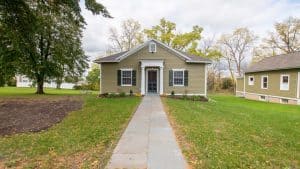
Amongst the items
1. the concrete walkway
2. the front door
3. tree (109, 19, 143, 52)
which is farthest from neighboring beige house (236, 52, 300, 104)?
tree (109, 19, 143, 52)

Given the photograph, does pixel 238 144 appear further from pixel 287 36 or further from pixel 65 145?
pixel 287 36

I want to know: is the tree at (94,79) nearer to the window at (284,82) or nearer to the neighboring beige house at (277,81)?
the neighboring beige house at (277,81)

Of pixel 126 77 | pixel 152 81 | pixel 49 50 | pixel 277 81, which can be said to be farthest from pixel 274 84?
pixel 49 50

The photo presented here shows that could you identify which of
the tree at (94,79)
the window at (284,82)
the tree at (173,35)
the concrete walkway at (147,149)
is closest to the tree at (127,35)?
the tree at (173,35)

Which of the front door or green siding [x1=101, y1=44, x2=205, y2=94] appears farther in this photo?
the front door

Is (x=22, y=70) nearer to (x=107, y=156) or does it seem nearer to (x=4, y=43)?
(x=4, y=43)

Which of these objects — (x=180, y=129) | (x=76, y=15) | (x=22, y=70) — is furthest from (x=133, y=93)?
(x=180, y=129)

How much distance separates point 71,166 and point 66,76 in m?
22.2

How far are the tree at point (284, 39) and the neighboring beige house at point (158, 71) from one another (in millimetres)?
24370

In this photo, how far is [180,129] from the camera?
7688 millimetres

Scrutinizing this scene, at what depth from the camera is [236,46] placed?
42719mm

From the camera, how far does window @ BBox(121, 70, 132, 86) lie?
1993 cm

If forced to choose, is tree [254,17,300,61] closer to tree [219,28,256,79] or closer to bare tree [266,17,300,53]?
Result: bare tree [266,17,300,53]

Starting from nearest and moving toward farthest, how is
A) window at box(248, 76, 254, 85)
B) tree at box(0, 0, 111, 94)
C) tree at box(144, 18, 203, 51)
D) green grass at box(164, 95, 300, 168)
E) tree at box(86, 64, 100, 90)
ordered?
green grass at box(164, 95, 300, 168), tree at box(0, 0, 111, 94), window at box(248, 76, 254, 85), tree at box(144, 18, 203, 51), tree at box(86, 64, 100, 90)
